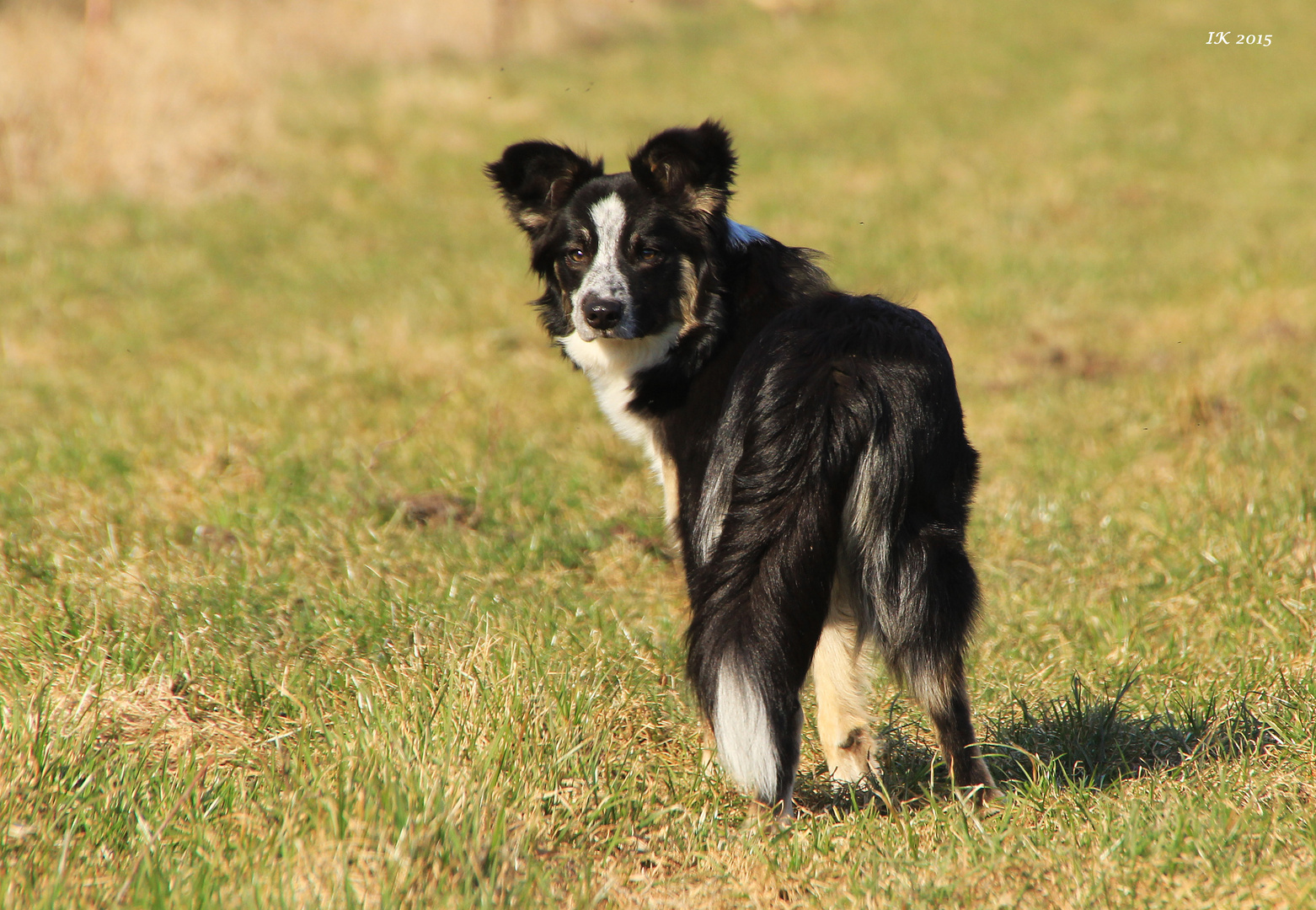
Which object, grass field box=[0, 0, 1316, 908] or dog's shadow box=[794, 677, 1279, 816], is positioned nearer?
grass field box=[0, 0, 1316, 908]

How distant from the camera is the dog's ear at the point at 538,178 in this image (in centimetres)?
408

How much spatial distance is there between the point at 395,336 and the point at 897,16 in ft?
56.2

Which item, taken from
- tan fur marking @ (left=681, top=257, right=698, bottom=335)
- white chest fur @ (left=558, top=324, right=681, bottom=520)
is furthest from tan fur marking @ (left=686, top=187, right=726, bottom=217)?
white chest fur @ (left=558, top=324, right=681, bottom=520)

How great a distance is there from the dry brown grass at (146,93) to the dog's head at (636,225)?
8.59 metres

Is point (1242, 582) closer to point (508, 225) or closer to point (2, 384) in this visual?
point (2, 384)

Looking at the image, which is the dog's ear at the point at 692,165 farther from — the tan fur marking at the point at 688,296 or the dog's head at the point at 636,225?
the tan fur marking at the point at 688,296

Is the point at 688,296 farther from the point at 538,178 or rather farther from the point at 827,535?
the point at 827,535

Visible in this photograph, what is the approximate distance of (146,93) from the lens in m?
11.7

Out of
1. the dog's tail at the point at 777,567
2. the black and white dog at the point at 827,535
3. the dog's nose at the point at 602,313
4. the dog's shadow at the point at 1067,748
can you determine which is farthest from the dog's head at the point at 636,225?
the dog's shadow at the point at 1067,748

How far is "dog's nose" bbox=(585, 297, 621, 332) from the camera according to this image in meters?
3.85

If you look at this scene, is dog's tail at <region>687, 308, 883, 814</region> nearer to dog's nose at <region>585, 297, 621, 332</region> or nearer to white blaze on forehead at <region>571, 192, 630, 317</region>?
dog's nose at <region>585, 297, 621, 332</region>

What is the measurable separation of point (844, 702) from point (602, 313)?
1502 mm

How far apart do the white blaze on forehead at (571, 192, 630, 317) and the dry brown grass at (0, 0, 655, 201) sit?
880 centimetres

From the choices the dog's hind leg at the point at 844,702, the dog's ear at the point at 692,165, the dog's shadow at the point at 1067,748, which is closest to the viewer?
Result: the dog's shadow at the point at 1067,748
